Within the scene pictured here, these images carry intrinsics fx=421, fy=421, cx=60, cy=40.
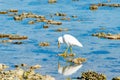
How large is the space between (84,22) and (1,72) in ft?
71.2

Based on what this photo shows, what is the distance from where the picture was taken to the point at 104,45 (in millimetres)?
34062

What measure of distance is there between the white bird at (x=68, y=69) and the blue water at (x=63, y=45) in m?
0.33

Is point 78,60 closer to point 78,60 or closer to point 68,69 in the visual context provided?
point 78,60

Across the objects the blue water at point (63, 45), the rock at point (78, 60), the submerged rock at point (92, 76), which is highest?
the blue water at point (63, 45)

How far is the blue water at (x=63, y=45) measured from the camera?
28531 mm

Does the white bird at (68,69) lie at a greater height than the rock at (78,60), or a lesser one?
lesser

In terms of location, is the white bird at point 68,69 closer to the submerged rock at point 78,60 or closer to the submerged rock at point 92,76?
the submerged rock at point 78,60

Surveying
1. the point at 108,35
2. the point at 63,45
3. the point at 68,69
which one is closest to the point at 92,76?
the point at 68,69

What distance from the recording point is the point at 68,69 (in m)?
27.1

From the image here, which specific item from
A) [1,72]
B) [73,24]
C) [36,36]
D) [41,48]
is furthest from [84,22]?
[1,72]

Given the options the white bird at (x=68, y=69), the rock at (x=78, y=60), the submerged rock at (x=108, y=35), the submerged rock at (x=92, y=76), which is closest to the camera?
the submerged rock at (x=92, y=76)

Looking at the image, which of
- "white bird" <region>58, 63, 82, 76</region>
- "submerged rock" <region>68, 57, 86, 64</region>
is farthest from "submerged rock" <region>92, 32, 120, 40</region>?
"white bird" <region>58, 63, 82, 76</region>

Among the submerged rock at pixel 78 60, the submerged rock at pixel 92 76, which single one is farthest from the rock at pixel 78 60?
A: the submerged rock at pixel 92 76

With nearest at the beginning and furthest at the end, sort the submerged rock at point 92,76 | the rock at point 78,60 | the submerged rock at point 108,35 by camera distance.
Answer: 1. the submerged rock at point 92,76
2. the rock at point 78,60
3. the submerged rock at point 108,35
